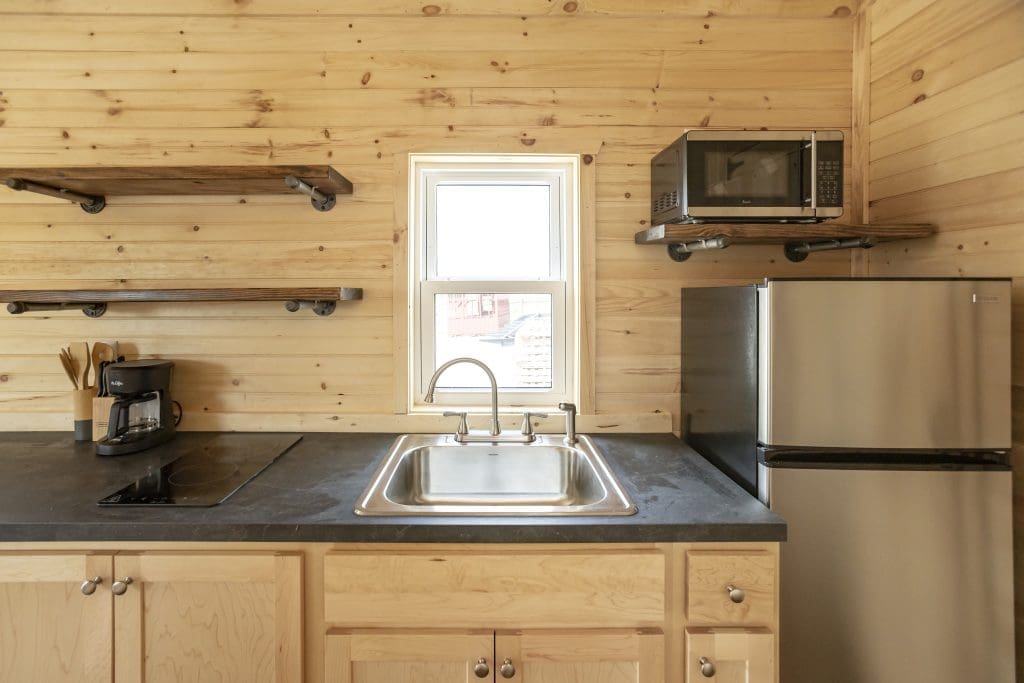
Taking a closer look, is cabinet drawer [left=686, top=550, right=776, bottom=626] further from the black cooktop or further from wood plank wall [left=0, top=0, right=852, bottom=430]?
the black cooktop

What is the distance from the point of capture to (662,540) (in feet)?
3.89

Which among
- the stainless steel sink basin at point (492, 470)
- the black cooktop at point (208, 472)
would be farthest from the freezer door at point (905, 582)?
the black cooktop at point (208, 472)

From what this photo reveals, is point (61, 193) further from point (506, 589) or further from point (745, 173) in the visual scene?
point (745, 173)

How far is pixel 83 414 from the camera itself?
1822 mm

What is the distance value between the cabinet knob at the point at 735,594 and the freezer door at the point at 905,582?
0.28 metres

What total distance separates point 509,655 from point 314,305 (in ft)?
4.10

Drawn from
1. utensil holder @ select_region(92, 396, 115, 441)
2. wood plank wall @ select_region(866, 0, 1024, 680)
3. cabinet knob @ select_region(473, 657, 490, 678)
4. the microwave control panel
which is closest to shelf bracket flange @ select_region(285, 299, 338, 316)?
utensil holder @ select_region(92, 396, 115, 441)

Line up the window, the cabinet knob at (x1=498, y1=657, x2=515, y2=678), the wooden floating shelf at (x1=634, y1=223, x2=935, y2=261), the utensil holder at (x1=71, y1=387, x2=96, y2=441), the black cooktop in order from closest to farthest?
the cabinet knob at (x1=498, y1=657, x2=515, y2=678), the black cooktop, the wooden floating shelf at (x1=634, y1=223, x2=935, y2=261), the utensil holder at (x1=71, y1=387, x2=96, y2=441), the window

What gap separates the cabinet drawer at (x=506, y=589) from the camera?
1.18 metres

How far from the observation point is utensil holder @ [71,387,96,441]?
1815 mm

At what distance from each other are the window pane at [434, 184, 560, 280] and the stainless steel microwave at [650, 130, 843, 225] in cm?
58

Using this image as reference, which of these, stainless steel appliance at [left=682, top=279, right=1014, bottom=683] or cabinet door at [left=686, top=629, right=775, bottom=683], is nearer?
cabinet door at [left=686, top=629, right=775, bottom=683]

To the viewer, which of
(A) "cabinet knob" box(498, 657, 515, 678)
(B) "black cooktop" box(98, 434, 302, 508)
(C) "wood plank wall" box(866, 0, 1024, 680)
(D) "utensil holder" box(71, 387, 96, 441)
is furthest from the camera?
(D) "utensil holder" box(71, 387, 96, 441)

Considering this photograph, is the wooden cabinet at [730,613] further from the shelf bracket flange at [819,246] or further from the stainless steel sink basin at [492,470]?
the shelf bracket flange at [819,246]
